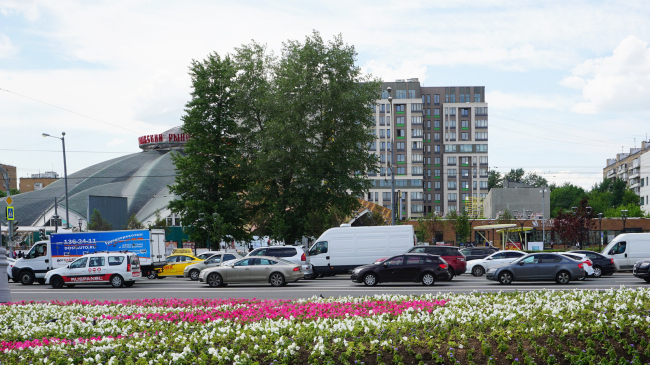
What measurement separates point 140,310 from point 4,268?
310cm

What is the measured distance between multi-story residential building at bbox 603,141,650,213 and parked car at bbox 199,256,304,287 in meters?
103

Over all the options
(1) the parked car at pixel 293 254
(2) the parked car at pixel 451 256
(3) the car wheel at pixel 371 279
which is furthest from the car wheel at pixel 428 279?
(1) the parked car at pixel 293 254

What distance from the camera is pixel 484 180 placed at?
128375 millimetres

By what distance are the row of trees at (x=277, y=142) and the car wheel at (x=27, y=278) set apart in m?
13.6

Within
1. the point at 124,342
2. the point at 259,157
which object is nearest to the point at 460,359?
the point at 124,342

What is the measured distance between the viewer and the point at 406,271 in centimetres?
2444

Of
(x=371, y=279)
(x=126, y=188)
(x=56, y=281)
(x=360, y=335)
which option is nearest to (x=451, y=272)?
(x=371, y=279)

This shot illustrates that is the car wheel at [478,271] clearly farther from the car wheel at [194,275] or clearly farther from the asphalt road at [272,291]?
the car wheel at [194,275]

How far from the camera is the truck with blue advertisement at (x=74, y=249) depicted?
3103 centimetres

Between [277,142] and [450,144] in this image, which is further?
[450,144]

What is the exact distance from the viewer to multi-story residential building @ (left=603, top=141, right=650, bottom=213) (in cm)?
11289

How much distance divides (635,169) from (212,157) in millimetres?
124695

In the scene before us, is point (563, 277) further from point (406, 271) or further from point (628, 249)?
point (628, 249)

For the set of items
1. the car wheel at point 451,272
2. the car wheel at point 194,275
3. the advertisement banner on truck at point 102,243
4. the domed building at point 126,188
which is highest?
the domed building at point 126,188
